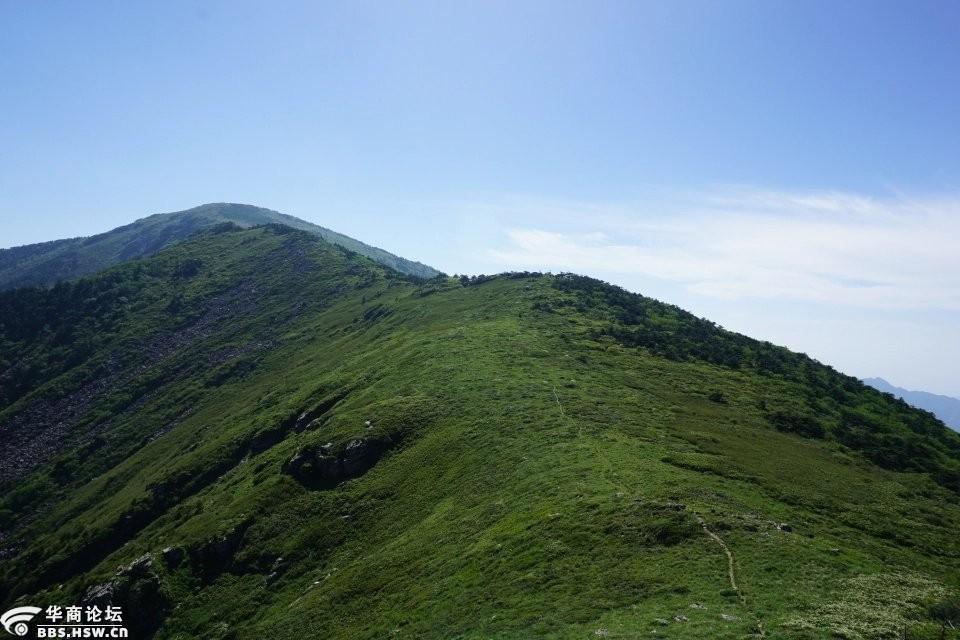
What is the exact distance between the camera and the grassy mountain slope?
32312 millimetres

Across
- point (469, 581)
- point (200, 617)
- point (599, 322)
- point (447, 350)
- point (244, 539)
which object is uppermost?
point (599, 322)

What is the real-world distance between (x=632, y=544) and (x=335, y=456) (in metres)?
42.3

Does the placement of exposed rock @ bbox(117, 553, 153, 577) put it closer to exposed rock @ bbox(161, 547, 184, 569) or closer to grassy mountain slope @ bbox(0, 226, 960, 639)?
grassy mountain slope @ bbox(0, 226, 960, 639)

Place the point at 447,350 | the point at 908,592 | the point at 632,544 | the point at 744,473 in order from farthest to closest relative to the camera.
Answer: the point at 447,350 < the point at 744,473 < the point at 632,544 < the point at 908,592

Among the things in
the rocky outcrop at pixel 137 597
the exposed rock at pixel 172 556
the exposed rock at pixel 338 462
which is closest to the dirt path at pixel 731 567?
the exposed rock at pixel 338 462

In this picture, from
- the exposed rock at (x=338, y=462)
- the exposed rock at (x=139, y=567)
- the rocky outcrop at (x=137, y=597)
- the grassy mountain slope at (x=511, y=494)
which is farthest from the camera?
the exposed rock at (x=338, y=462)

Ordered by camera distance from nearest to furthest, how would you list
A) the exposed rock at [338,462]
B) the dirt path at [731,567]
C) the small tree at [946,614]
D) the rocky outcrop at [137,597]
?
the small tree at [946,614], the dirt path at [731,567], the rocky outcrop at [137,597], the exposed rock at [338,462]

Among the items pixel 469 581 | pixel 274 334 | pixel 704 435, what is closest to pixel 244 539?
pixel 469 581

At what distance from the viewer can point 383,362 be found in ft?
325

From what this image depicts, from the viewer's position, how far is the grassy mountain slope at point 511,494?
32312 millimetres

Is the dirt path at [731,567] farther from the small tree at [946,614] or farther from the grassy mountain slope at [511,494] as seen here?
the small tree at [946,614]

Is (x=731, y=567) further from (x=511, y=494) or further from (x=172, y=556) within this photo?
(x=172, y=556)

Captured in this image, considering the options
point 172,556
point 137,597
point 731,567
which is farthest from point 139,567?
point 731,567

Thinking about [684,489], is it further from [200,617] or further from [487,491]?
[200,617]
